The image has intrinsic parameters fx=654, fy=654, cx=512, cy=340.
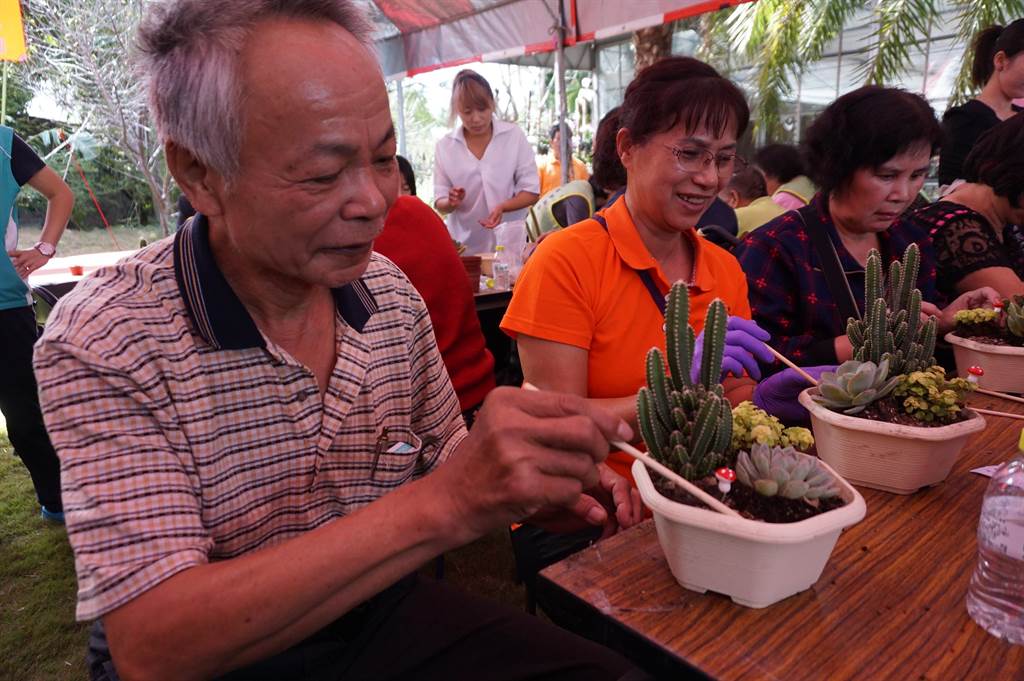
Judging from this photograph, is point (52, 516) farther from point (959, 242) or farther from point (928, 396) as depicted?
point (959, 242)

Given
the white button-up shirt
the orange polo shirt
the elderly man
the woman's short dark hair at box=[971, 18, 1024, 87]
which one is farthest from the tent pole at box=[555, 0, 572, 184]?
the elderly man

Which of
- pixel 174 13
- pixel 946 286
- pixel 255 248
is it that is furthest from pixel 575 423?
pixel 946 286

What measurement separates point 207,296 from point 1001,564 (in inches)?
53.8

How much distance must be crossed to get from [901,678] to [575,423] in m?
0.53

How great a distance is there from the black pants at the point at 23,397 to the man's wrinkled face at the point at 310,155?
2.74m

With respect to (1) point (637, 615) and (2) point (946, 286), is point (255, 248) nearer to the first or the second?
(1) point (637, 615)

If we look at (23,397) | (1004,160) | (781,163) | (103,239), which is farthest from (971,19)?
(103,239)

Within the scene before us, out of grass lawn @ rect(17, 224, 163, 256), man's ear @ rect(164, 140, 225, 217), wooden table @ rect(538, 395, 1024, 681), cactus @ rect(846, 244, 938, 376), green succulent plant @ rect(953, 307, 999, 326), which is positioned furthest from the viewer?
grass lawn @ rect(17, 224, 163, 256)

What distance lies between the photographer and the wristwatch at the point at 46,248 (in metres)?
3.50

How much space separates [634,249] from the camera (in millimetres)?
1974

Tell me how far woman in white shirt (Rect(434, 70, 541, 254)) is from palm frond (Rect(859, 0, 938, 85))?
4.36m

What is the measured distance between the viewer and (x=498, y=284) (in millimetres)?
3939

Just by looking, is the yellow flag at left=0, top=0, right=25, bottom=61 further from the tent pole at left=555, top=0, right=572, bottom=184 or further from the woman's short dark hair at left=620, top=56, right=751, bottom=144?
the woman's short dark hair at left=620, top=56, right=751, bottom=144

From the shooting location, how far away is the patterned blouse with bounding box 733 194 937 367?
90.0 inches
